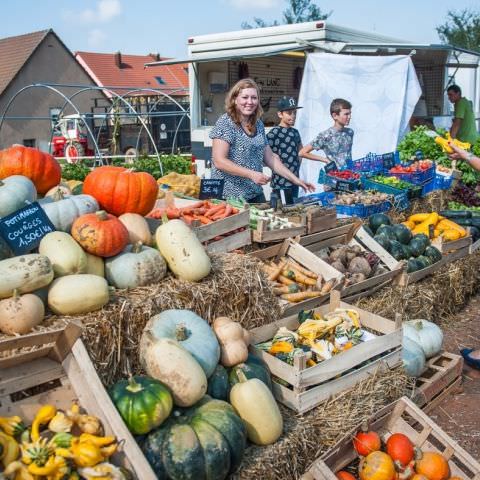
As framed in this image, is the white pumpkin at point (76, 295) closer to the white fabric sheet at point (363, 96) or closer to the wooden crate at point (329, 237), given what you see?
the wooden crate at point (329, 237)

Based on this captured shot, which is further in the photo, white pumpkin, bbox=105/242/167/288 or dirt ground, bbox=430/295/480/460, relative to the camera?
dirt ground, bbox=430/295/480/460

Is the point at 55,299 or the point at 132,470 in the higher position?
the point at 55,299

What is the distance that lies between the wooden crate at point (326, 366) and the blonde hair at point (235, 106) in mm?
2049

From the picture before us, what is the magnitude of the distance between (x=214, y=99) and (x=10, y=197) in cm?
1189

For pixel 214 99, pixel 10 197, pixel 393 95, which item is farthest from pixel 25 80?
pixel 10 197

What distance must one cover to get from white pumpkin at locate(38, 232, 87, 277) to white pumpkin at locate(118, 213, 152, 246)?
470mm

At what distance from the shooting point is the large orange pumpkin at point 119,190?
3713 millimetres

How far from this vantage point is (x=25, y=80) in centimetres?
4041

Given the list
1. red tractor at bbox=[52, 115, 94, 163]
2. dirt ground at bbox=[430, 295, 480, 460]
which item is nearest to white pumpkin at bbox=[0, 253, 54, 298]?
dirt ground at bbox=[430, 295, 480, 460]

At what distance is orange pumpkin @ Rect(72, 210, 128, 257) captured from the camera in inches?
125

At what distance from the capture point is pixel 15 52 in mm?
41312

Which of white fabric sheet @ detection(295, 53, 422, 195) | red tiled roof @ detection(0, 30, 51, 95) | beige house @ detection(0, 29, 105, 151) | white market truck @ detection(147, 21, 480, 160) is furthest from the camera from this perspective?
red tiled roof @ detection(0, 30, 51, 95)

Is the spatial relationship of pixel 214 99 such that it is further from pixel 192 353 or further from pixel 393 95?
pixel 192 353

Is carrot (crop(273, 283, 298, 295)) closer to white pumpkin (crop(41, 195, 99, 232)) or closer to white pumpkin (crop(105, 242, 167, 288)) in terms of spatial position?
white pumpkin (crop(105, 242, 167, 288))
